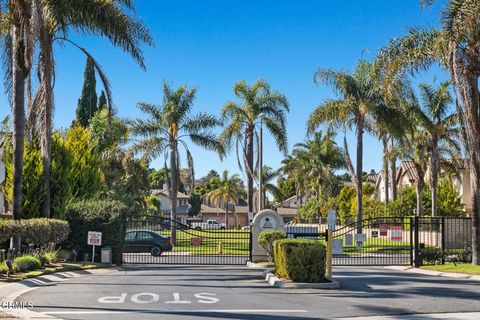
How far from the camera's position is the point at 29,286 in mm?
15859

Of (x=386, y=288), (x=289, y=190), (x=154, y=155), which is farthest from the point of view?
(x=289, y=190)

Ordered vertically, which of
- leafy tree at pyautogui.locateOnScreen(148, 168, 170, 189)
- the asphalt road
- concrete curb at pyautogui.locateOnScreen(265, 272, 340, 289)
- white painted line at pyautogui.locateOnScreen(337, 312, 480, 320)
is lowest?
white painted line at pyautogui.locateOnScreen(337, 312, 480, 320)

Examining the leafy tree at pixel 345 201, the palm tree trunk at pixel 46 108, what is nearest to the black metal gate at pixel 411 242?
the palm tree trunk at pixel 46 108

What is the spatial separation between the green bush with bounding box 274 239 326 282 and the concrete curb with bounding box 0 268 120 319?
623 cm

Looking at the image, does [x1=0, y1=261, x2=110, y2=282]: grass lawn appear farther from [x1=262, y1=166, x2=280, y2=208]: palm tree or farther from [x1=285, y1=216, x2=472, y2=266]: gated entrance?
[x1=262, y1=166, x2=280, y2=208]: palm tree

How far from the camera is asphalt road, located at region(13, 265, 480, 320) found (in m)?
12.1

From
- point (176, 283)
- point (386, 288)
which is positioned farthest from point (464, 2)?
point (176, 283)

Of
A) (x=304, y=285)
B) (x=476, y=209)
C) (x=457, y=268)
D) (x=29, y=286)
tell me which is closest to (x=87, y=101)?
(x=476, y=209)

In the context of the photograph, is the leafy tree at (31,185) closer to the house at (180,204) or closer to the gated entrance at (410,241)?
the gated entrance at (410,241)

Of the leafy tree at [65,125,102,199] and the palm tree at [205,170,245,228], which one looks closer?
the leafy tree at [65,125,102,199]

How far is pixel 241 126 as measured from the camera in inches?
1677

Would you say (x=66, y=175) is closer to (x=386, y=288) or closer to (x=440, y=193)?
(x=386, y=288)

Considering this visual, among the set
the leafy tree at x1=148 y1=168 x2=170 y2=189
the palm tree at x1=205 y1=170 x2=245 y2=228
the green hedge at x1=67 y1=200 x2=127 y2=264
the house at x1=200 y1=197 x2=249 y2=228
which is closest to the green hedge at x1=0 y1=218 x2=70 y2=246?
the green hedge at x1=67 y1=200 x2=127 y2=264

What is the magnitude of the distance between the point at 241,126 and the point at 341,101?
25.4 ft
